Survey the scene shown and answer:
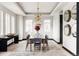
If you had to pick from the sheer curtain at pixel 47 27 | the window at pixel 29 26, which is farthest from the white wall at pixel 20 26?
the sheer curtain at pixel 47 27

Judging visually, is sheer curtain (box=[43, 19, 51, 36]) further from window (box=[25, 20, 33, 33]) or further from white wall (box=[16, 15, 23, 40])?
white wall (box=[16, 15, 23, 40])

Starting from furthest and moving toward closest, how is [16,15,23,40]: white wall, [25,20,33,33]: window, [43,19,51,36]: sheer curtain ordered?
[43,19,51,36]: sheer curtain → [25,20,33,33]: window → [16,15,23,40]: white wall

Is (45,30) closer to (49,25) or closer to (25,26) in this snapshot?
(49,25)

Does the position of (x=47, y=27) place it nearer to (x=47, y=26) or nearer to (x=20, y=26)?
(x=47, y=26)

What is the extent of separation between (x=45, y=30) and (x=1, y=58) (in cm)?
819

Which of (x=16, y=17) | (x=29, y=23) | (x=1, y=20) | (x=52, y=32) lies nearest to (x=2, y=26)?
(x=1, y=20)

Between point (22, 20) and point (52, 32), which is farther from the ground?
point (22, 20)

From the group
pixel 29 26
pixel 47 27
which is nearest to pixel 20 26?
pixel 29 26

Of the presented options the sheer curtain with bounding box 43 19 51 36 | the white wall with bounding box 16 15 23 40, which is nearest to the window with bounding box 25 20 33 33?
the white wall with bounding box 16 15 23 40

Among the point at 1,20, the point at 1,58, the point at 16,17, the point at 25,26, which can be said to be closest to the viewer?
the point at 1,58

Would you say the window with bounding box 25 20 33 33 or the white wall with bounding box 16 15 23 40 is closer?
the white wall with bounding box 16 15 23 40

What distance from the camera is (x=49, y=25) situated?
10.6 m

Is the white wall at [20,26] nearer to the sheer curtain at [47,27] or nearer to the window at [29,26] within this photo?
the window at [29,26]

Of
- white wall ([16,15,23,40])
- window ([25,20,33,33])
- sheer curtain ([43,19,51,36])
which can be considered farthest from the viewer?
sheer curtain ([43,19,51,36])
